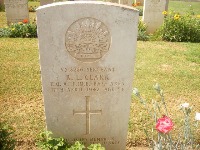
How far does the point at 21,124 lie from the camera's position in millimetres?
4238

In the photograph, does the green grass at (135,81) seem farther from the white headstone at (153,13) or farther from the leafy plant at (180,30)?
the white headstone at (153,13)

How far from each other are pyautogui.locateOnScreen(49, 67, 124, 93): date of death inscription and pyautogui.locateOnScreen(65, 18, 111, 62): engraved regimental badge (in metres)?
0.17

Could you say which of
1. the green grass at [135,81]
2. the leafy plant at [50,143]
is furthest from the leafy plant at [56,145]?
the green grass at [135,81]

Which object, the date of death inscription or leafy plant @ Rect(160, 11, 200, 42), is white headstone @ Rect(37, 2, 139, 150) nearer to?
the date of death inscription

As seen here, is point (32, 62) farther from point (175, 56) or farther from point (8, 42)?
point (175, 56)

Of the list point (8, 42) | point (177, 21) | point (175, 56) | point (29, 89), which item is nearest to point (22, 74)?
point (29, 89)

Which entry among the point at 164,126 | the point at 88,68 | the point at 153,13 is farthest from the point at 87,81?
the point at 153,13

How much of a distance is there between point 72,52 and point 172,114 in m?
2.57

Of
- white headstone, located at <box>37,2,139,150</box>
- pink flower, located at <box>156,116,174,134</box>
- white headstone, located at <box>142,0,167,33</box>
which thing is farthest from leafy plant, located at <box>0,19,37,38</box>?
pink flower, located at <box>156,116,174,134</box>

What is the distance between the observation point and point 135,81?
19.6 feet

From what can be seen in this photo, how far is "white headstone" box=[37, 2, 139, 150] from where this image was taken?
111 inches

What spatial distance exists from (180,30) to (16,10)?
6.86m

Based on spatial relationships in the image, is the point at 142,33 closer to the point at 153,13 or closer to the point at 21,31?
the point at 153,13

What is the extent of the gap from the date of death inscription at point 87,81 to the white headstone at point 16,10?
349 inches
